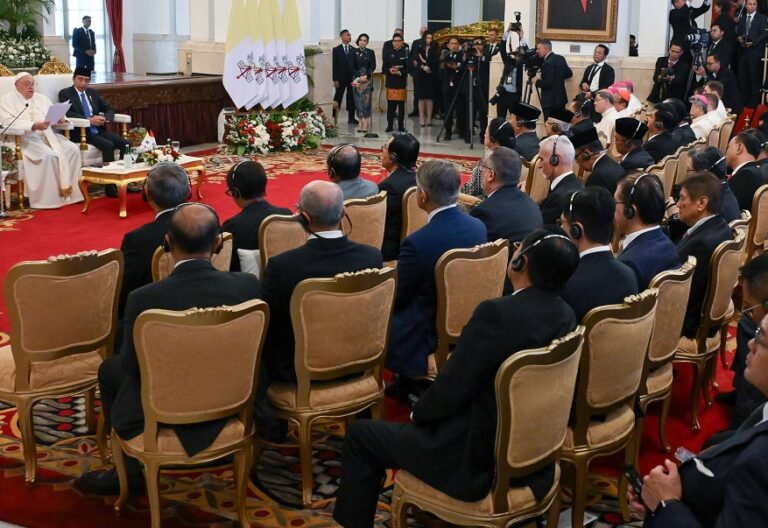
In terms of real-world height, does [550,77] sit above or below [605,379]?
above

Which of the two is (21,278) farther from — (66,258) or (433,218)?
(433,218)

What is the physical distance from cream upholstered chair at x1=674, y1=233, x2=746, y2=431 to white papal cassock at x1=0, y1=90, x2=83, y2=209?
686cm

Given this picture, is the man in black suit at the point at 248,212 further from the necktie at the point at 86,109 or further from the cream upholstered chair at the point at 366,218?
the necktie at the point at 86,109

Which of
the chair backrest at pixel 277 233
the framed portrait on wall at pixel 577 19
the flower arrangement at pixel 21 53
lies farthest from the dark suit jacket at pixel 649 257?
the framed portrait on wall at pixel 577 19

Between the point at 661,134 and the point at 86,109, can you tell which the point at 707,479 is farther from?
the point at 86,109

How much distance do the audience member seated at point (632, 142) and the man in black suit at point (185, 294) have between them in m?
4.26

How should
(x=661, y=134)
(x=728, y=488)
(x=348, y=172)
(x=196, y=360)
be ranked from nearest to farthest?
(x=728, y=488) → (x=196, y=360) → (x=348, y=172) → (x=661, y=134)

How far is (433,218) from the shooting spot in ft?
15.4

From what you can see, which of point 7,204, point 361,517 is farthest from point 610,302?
point 7,204

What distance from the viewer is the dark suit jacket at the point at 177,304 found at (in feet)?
11.2

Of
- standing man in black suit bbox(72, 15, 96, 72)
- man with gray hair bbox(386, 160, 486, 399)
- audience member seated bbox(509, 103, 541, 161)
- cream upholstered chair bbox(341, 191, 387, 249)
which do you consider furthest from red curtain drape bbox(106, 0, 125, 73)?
man with gray hair bbox(386, 160, 486, 399)

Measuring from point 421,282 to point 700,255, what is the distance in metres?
1.38

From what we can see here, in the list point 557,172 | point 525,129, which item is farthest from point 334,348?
point 525,129

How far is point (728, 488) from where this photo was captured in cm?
216
